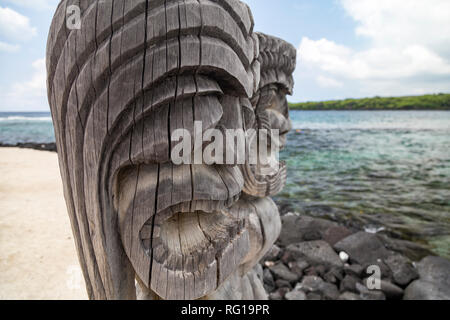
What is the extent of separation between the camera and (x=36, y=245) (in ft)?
12.0

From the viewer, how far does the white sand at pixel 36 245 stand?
2848 mm

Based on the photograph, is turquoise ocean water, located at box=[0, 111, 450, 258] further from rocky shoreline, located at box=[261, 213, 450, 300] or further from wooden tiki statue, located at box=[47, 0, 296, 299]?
wooden tiki statue, located at box=[47, 0, 296, 299]

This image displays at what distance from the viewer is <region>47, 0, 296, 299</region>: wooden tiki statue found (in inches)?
33.6

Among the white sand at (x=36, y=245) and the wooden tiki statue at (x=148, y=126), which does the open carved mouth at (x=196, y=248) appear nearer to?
the wooden tiki statue at (x=148, y=126)

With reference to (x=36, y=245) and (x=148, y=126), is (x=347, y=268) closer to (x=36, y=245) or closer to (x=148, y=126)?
(x=148, y=126)

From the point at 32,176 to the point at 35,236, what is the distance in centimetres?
375

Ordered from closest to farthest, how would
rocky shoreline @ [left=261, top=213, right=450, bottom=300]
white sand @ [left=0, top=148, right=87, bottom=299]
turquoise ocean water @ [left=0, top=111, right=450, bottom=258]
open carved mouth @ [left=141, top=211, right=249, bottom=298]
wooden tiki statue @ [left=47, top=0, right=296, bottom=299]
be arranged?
wooden tiki statue @ [left=47, top=0, right=296, bottom=299], open carved mouth @ [left=141, top=211, right=249, bottom=298], white sand @ [left=0, top=148, right=87, bottom=299], rocky shoreline @ [left=261, top=213, right=450, bottom=300], turquoise ocean water @ [left=0, top=111, right=450, bottom=258]

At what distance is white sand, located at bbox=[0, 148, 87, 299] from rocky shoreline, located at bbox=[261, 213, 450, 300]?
2.20 metres

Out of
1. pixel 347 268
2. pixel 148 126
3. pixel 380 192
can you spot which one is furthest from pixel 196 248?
pixel 380 192

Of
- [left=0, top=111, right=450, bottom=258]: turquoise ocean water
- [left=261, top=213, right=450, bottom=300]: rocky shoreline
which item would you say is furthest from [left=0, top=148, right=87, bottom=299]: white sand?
[left=0, top=111, right=450, bottom=258]: turquoise ocean water

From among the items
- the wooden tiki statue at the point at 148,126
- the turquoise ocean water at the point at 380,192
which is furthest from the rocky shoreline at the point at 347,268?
the wooden tiki statue at the point at 148,126

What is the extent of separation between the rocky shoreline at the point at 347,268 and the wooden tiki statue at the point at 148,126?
2353 millimetres

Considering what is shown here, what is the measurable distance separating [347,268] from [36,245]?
13.2ft

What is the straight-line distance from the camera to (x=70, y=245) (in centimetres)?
372
